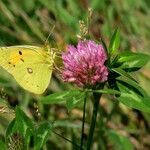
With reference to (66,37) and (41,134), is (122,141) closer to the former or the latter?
(41,134)

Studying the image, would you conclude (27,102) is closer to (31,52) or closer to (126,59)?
(31,52)

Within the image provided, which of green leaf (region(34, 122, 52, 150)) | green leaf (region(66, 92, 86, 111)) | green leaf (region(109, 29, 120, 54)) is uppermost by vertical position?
green leaf (region(109, 29, 120, 54))

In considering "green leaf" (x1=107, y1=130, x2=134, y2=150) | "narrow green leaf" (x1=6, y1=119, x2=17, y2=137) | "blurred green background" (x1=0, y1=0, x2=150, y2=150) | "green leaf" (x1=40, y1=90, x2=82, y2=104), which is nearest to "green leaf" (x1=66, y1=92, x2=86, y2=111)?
"green leaf" (x1=40, y1=90, x2=82, y2=104)

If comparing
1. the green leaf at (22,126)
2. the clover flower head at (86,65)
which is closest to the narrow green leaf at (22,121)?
the green leaf at (22,126)

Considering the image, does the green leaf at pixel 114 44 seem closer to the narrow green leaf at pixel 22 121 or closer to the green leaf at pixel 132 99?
the green leaf at pixel 132 99

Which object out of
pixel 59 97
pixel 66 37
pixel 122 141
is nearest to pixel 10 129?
pixel 59 97

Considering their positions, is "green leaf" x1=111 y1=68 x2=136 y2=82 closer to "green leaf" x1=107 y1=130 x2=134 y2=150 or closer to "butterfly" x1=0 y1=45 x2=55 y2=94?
"butterfly" x1=0 y1=45 x2=55 y2=94

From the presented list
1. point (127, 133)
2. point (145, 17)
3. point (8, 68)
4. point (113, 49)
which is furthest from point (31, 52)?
point (145, 17)
